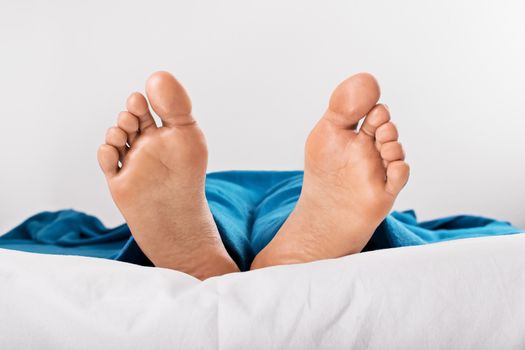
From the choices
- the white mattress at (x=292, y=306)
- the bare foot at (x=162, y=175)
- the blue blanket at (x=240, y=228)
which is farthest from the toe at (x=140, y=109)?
the white mattress at (x=292, y=306)

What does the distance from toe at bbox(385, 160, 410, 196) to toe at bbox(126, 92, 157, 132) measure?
0.35 metres

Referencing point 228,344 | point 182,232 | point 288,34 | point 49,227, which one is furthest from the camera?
point 288,34

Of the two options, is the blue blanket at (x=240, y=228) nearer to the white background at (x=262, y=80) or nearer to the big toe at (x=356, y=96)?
the big toe at (x=356, y=96)

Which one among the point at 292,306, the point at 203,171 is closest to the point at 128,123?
the point at 203,171

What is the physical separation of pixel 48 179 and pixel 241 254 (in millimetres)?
1511

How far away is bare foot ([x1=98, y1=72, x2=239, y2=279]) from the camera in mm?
1009

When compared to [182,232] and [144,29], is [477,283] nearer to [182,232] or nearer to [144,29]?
[182,232]

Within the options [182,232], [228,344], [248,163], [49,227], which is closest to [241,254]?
[182,232]

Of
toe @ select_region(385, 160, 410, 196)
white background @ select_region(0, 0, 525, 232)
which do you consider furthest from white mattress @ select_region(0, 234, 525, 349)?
white background @ select_region(0, 0, 525, 232)

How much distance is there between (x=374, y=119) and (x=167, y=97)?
11.2 inches

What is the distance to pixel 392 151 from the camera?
3.17 ft

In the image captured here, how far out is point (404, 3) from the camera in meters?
2.37

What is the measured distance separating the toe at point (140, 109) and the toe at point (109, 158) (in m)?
0.06

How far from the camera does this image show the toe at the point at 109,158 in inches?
39.7
